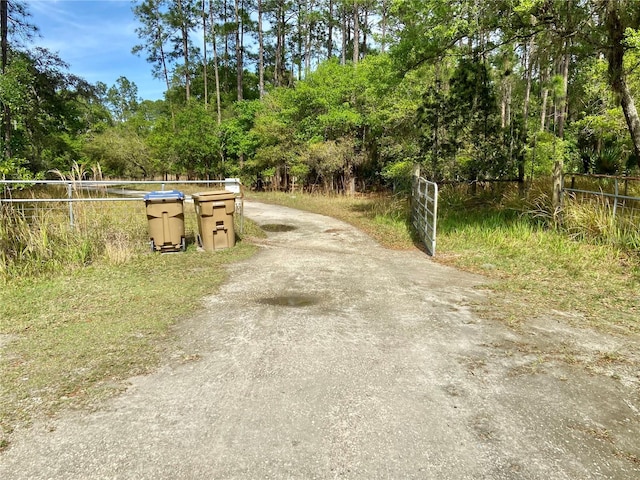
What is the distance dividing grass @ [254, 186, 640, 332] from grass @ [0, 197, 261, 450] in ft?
13.4

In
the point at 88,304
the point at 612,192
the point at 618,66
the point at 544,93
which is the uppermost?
the point at 544,93

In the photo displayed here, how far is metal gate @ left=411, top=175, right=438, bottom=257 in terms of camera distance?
8234 mm

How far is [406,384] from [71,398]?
2.61 meters

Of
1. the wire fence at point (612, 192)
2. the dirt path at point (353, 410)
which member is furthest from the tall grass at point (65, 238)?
the wire fence at point (612, 192)

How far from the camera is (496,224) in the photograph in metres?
9.85

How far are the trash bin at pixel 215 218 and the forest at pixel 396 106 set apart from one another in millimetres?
3151

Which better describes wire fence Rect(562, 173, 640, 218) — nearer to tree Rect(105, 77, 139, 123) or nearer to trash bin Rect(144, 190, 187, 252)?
trash bin Rect(144, 190, 187, 252)

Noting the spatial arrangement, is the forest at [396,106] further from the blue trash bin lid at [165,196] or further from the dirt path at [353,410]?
the dirt path at [353,410]

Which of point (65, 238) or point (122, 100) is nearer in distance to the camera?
point (65, 238)

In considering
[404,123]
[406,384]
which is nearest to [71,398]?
[406,384]

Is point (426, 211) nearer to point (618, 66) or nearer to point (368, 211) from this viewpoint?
point (618, 66)

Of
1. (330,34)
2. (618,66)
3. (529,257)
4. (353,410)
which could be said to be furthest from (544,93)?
(330,34)

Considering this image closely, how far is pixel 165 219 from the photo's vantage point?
786 centimetres

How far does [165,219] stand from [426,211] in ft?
18.2
